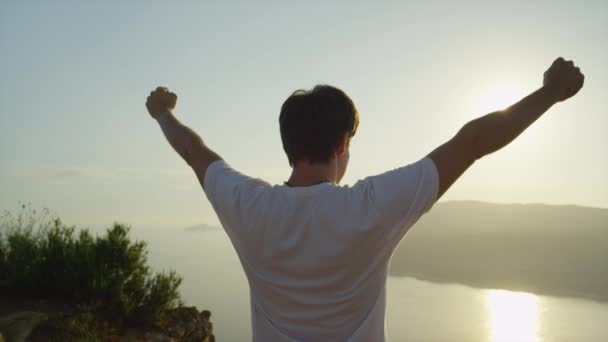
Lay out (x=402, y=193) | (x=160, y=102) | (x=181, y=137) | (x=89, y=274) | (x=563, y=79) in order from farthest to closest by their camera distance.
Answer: (x=89, y=274) < (x=160, y=102) < (x=181, y=137) < (x=563, y=79) < (x=402, y=193)

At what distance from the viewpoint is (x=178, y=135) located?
1826 mm

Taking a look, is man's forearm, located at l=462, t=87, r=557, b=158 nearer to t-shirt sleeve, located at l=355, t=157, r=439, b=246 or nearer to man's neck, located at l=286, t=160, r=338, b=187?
t-shirt sleeve, located at l=355, t=157, r=439, b=246

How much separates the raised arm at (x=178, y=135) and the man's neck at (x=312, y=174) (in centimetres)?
34

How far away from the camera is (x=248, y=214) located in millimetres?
1456

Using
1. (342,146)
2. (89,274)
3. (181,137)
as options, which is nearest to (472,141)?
(342,146)

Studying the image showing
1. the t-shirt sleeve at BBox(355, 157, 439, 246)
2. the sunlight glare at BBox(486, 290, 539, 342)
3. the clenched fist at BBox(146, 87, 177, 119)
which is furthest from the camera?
the sunlight glare at BBox(486, 290, 539, 342)

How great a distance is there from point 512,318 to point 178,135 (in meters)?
35.2

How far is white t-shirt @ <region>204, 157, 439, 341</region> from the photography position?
1302 mm

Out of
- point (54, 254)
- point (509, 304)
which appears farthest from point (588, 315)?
point (54, 254)

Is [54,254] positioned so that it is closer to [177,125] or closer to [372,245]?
[177,125]

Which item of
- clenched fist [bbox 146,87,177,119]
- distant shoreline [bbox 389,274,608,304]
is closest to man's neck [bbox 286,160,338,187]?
clenched fist [bbox 146,87,177,119]

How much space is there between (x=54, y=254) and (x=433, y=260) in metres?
53.5

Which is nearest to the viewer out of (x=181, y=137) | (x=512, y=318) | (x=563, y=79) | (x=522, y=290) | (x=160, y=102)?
(x=563, y=79)

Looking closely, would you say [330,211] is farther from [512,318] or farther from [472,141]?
[512,318]
